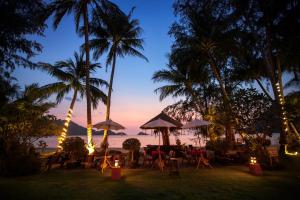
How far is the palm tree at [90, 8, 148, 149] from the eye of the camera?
15700 mm

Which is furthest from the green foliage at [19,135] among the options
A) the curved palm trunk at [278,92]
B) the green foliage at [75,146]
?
the curved palm trunk at [278,92]

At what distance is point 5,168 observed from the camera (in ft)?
28.2

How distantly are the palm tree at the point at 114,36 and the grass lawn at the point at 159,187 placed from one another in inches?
315

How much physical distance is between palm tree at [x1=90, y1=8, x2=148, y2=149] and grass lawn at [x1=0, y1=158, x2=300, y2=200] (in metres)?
7.99

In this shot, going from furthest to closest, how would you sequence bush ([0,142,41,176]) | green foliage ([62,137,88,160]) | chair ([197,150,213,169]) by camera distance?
green foliage ([62,137,88,160])
chair ([197,150,213,169])
bush ([0,142,41,176])

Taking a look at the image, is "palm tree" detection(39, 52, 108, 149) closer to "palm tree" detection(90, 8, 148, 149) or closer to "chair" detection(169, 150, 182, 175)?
"palm tree" detection(90, 8, 148, 149)

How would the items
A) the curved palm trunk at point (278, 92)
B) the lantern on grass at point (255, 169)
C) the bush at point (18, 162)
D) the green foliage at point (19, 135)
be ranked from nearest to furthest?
1. the lantern on grass at point (255, 169)
2. the bush at point (18, 162)
3. the green foliage at point (19, 135)
4. the curved palm trunk at point (278, 92)

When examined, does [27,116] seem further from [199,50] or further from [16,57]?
[199,50]

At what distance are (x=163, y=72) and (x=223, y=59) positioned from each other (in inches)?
211

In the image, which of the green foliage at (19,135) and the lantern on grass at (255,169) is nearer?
the lantern on grass at (255,169)

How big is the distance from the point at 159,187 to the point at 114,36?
13446 millimetres

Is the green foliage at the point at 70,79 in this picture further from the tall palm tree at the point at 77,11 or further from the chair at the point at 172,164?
the chair at the point at 172,164

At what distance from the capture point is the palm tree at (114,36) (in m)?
15.7

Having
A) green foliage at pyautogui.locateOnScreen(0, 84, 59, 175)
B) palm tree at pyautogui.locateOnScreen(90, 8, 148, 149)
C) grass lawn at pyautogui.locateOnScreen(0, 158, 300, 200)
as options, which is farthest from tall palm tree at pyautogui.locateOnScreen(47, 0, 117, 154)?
grass lawn at pyautogui.locateOnScreen(0, 158, 300, 200)
